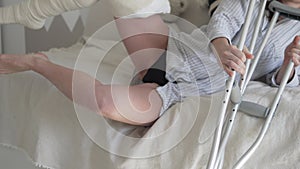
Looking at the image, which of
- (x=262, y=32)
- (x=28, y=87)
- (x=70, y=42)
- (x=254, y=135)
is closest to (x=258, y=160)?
(x=254, y=135)

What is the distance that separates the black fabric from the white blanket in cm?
5

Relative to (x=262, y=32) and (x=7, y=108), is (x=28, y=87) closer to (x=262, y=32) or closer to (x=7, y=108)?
(x=7, y=108)

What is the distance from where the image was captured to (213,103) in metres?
0.97

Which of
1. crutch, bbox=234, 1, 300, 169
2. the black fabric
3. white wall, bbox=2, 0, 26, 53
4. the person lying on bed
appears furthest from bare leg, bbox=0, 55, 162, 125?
white wall, bbox=2, 0, 26, 53

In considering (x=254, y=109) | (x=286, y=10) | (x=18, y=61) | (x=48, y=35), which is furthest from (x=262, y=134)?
(x=48, y=35)

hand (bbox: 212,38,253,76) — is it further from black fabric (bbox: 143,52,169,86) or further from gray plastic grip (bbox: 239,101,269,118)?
black fabric (bbox: 143,52,169,86)

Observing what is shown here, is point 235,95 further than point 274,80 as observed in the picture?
No

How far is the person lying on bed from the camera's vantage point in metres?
0.95

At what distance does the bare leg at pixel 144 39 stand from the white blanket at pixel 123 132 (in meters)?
0.05

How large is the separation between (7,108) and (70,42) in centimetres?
77

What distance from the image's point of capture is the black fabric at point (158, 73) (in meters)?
1.13

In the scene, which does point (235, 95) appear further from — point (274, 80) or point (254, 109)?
point (274, 80)

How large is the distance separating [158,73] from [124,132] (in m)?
0.21

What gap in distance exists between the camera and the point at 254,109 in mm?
900
